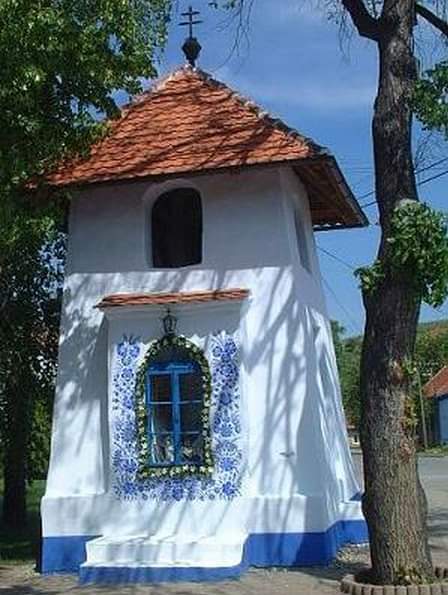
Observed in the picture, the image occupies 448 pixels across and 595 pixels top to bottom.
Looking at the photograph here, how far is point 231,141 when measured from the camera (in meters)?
12.9

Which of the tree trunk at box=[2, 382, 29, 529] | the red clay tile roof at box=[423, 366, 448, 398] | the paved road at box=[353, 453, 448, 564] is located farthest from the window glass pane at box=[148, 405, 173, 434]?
the red clay tile roof at box=[423, 366, 448, 398]

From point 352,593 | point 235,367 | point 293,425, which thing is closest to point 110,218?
point 235,367

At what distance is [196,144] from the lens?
42.8 ft

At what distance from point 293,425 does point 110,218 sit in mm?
3649

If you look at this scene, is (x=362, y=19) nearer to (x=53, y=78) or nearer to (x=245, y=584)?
(x=53, y=78)

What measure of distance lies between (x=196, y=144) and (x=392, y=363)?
454cm

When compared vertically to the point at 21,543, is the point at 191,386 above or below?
above

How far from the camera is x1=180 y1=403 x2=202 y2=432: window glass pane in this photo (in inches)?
489

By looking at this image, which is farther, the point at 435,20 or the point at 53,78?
the point at 435,20

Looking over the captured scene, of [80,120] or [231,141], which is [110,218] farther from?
[80,120]

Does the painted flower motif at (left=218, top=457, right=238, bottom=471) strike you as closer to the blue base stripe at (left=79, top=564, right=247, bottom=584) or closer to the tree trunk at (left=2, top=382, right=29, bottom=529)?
the blue base stripe at (left=79, top=564, right=247, bottom=584)

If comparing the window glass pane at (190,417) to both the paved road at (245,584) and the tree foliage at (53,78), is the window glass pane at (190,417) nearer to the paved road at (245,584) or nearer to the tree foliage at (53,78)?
the paved road at (245,584)

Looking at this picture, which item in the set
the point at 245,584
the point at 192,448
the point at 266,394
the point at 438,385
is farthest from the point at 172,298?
the point at 438,385

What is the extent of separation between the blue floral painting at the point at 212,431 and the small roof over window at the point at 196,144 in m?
2.16
